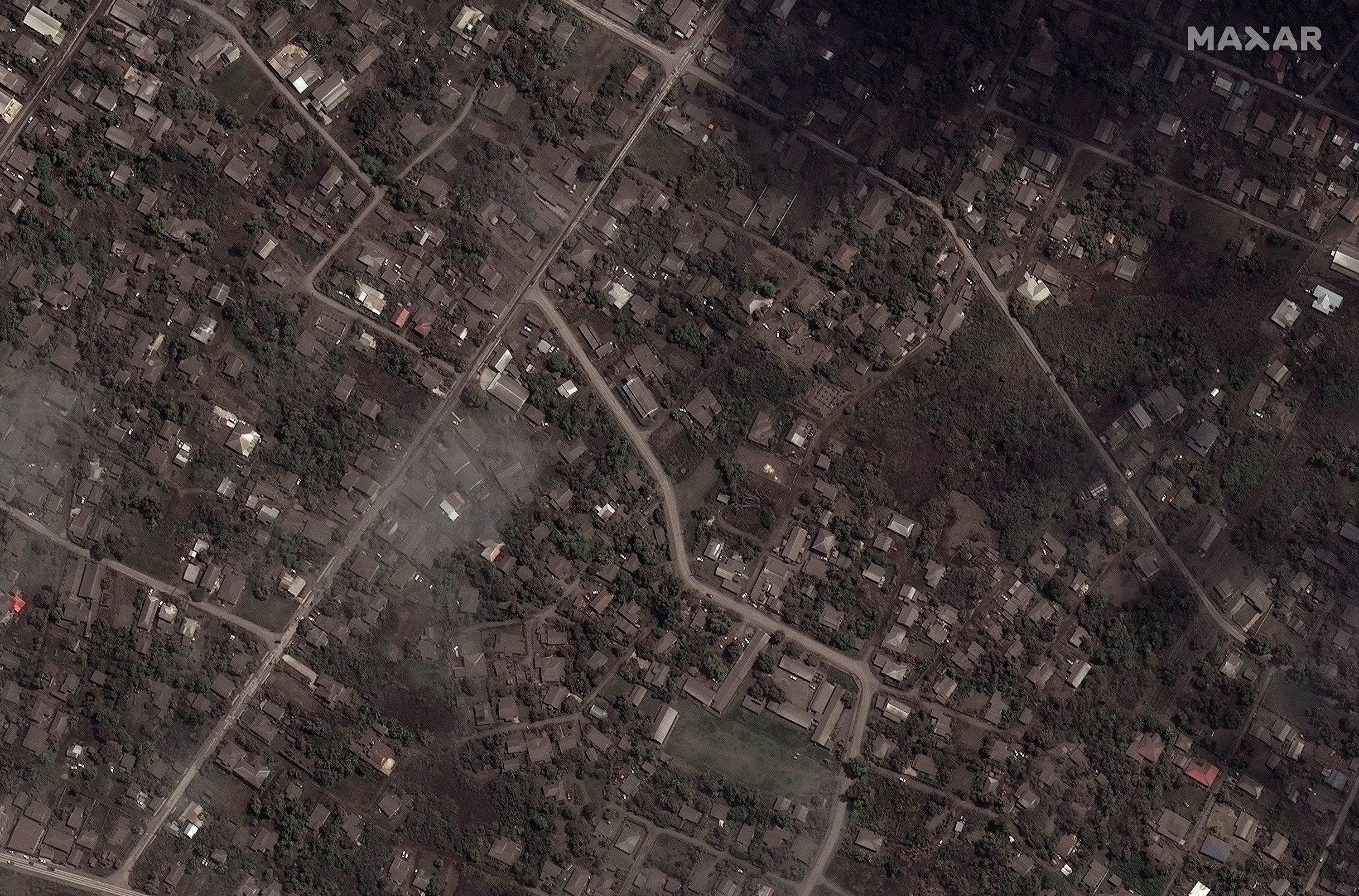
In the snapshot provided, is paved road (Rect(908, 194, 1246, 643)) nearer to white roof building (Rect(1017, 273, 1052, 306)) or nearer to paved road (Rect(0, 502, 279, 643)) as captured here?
white roof building (Rect(1017, 273, 1052, 306))

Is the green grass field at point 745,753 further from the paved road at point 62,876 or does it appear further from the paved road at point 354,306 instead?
the paved road at point 62,876

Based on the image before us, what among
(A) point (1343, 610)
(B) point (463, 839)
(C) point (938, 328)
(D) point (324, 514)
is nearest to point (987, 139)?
(C) point (938, 328)

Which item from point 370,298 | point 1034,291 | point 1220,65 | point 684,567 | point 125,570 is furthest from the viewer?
point 1220,65

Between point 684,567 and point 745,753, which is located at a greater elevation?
point 684,567

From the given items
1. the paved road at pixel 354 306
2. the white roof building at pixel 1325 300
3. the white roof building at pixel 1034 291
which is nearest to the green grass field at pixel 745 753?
the paved road at pixel 354 306

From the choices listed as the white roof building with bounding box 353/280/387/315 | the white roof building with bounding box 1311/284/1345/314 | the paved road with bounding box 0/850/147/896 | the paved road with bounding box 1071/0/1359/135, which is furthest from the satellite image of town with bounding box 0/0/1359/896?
the paved road with bounding box 1071/0/1359/135

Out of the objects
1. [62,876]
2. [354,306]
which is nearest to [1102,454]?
[354,306]

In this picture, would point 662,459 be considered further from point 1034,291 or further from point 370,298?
point 1034,291
